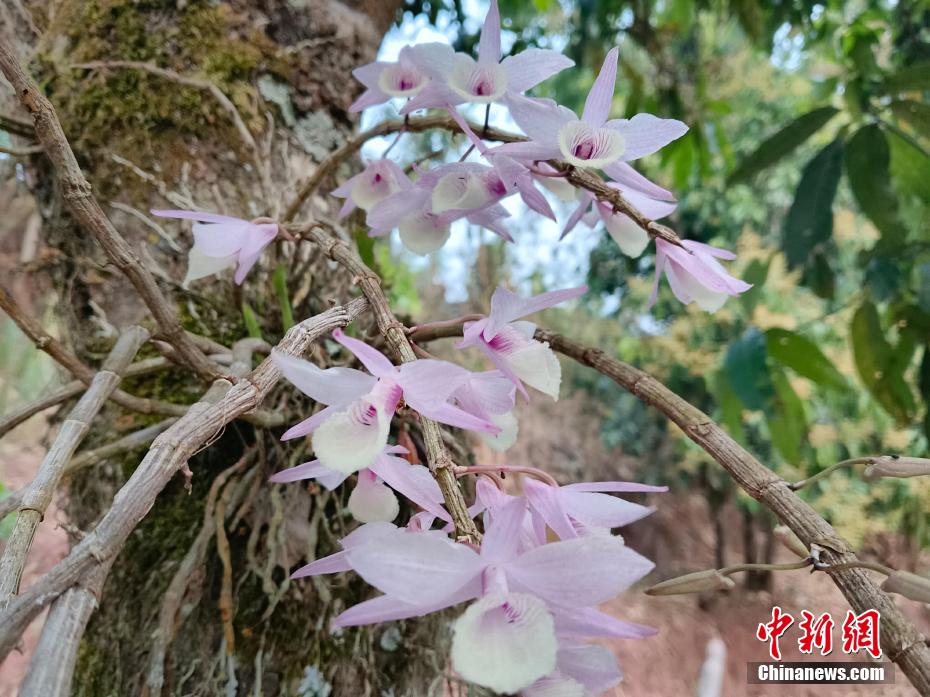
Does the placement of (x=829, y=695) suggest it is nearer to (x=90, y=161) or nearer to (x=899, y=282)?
(x=899, y=282)

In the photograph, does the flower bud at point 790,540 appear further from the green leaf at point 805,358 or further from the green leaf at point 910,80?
the green leaf at point 910,80

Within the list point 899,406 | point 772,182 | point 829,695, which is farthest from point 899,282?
point 772,182

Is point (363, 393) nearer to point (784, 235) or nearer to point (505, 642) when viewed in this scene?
point (505, 642)

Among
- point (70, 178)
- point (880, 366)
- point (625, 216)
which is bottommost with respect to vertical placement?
point (70, 178)

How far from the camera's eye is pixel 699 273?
1.43 ft

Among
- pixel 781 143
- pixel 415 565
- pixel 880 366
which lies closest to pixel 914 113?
pixel 781 143

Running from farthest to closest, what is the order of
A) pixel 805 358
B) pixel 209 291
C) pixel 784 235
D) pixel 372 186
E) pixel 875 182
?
pixel 784 235 → pixel 875 182 → pixel 805 358 → pixel 209 291 → pixel 372 186

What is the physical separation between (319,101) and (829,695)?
2818 millimetres

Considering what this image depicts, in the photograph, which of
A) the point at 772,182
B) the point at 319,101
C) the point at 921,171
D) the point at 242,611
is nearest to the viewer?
the point at 242,611

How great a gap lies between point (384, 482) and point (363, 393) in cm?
Result: 10

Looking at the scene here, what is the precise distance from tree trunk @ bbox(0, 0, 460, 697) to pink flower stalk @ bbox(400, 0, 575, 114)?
293 millimetres

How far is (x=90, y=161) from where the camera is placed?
0.71m

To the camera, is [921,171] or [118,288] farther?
[921,171]

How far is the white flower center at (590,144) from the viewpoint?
37cm
